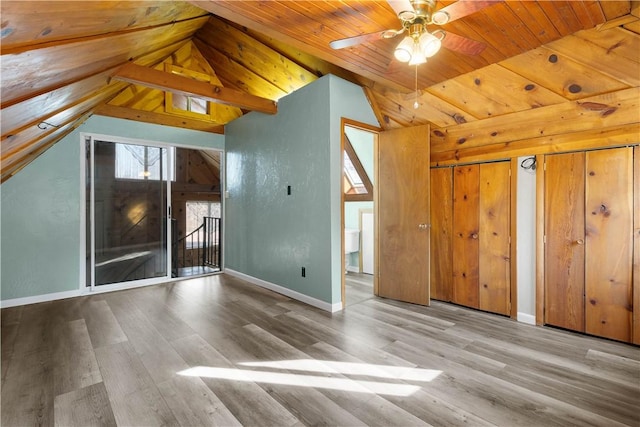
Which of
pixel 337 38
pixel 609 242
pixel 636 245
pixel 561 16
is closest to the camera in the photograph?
pixel 561 16

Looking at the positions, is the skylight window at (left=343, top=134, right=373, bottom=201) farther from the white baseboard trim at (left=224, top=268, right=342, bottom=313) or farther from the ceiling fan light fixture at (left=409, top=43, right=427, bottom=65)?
the ceiling fan light fixture at (left=409, top=43, right=427, bottom=65)

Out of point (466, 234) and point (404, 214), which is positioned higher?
point (404, 214)

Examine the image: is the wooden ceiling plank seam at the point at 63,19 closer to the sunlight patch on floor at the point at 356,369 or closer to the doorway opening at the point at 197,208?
the sunlight patch on floor at the point at 356,369

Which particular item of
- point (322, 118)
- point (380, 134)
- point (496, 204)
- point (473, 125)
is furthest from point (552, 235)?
point (322, 118)

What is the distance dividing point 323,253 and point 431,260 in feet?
4.69

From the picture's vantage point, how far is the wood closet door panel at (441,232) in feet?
11.7

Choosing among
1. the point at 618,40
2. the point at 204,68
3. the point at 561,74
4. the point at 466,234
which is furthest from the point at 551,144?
the point at 204,68

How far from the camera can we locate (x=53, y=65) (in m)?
1.46

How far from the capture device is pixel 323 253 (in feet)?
11.2

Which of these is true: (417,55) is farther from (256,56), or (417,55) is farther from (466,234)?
(256,56)

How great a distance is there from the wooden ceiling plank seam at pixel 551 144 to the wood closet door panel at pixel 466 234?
145 millimetres

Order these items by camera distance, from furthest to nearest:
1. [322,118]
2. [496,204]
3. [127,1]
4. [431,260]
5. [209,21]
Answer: [209,21], [431,260], [322,118], [496,204], [127,1]

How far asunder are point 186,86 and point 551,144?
385 cm

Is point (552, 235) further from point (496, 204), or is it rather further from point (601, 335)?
point (601, 335)
